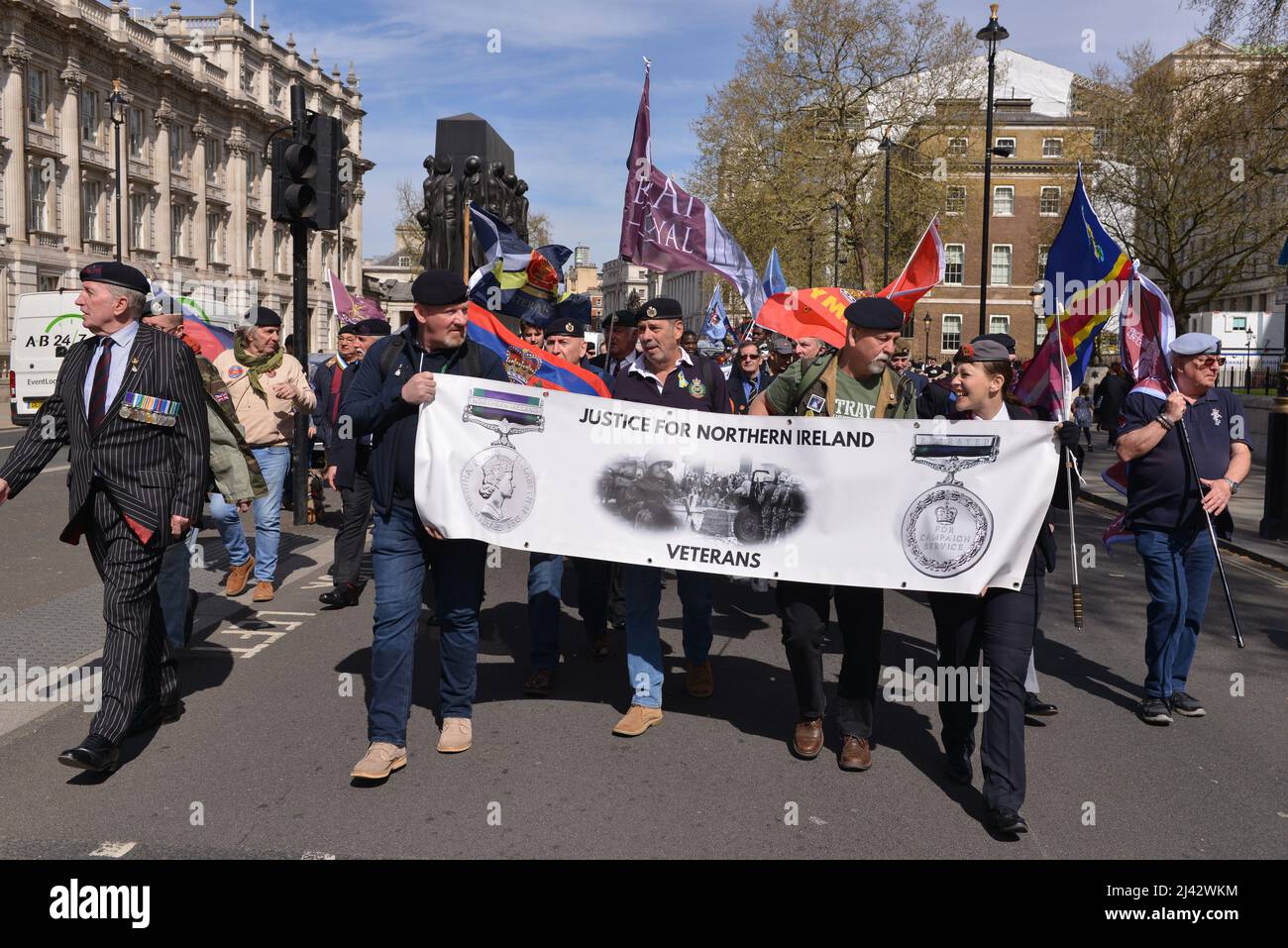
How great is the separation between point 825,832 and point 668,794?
65cm

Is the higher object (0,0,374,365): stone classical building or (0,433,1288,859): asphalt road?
(0,0,374,365): stone classical building

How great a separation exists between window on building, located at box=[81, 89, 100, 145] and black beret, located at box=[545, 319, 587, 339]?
49743 millimetres

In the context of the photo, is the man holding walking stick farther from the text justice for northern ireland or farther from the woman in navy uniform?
the text justice for northern ireland

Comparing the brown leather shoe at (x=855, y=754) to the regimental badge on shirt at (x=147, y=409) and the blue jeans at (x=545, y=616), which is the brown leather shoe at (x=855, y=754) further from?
the regimental badge on shirt at (x=147, y=409)

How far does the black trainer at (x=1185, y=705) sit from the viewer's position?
5.97 m

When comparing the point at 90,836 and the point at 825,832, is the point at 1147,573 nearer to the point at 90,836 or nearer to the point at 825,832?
the point at 825,832

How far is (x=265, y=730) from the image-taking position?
17.8 feet

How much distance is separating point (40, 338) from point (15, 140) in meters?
23.3

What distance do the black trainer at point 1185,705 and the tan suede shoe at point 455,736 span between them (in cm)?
348

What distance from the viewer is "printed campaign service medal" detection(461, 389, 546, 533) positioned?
17.2 feet

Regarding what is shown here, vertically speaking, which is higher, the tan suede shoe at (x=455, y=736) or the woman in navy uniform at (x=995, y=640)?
the woman in navy uniform at (x=995, y=640)

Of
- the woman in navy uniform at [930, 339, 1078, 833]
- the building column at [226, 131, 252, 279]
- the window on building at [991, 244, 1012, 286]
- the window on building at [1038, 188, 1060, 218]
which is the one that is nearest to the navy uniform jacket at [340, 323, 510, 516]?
the woman in navy uniform at [930, 339, 1078, 833]

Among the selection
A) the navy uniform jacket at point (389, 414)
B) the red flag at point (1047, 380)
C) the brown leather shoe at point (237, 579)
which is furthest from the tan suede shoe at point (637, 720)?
the brown leather shoe at point (237, 579)
